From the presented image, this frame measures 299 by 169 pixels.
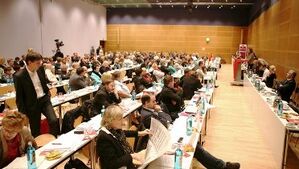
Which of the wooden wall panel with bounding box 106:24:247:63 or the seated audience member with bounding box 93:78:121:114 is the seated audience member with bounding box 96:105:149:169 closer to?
the seated audience member with bounding box 93:78:121:114

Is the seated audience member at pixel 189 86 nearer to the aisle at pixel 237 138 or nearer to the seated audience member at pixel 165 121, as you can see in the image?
the aisle at pixel 237 138

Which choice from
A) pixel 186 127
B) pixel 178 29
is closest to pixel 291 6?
pixel 186 127

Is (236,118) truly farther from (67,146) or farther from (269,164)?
(67,146)

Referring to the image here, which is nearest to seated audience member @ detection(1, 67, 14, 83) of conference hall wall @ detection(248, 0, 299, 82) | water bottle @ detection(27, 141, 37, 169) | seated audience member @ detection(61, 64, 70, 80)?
seated audience member @ detection(61, 64, 70, 80)

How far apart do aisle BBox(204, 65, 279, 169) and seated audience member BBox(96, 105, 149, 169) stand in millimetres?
3225

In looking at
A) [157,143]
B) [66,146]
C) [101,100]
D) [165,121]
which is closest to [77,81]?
[101,100]

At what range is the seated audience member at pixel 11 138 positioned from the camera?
3.39 meters

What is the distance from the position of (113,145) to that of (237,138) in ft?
16.0

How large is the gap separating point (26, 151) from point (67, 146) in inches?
21.1

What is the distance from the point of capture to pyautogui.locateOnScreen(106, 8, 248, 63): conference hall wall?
29250 millimetres

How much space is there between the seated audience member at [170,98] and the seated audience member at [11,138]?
11.3ft

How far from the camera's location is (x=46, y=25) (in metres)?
20.1

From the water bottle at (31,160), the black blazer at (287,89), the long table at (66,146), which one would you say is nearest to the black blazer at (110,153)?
the long table at (66,146)

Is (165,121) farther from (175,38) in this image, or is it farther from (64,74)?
(175,38)
